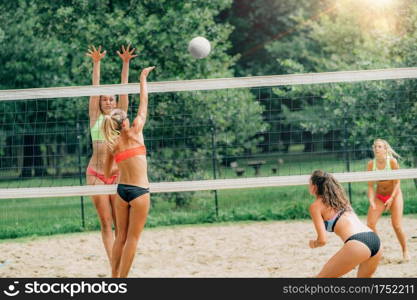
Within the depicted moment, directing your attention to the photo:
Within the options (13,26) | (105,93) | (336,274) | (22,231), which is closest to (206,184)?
(105,93)

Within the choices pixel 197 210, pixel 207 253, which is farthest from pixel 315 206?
pixel 197 210

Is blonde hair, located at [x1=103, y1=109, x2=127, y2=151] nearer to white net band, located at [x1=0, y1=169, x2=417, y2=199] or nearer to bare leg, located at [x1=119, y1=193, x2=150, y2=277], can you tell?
bare leg, located at [x1=119, y1=193, x2=150, y2=277]

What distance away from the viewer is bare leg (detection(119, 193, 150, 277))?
262 inches

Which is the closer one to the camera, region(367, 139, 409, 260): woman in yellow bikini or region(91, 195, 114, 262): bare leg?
region(91, 195, 114, 262): bare leg

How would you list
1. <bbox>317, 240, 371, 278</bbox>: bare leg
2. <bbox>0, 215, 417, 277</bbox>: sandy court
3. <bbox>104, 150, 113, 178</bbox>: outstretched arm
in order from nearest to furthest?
<bbox>317, 240, 371, 278</bbox>: bare leg → <bbox>104, 150, 113, 178</bbox>: outstretched arm → <bbox>0, 215, 417, 277</bbox>: sandy court

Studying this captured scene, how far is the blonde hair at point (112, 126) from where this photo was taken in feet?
21.6

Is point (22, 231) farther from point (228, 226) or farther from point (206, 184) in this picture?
point (206, 184)

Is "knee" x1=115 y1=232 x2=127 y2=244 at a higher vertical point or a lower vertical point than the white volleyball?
lower

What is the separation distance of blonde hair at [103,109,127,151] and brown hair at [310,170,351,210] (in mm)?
1912

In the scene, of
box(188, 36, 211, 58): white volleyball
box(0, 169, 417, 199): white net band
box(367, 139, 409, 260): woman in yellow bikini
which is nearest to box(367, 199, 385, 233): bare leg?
box(367, 139, 409, 260): woman in yellow bikini

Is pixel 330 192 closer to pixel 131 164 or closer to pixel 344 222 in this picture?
pixel 344 222

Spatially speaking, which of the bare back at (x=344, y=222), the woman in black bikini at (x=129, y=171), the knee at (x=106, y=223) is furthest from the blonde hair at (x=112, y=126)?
the bare back at (x=344, y=222)

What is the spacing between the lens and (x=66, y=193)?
841 cm

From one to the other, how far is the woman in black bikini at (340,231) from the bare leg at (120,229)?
184cm
